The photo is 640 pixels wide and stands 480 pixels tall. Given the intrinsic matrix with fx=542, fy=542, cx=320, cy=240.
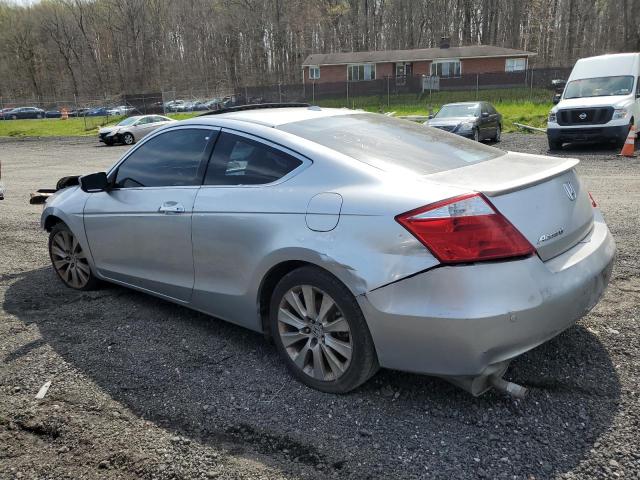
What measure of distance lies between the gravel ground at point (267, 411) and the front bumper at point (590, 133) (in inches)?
466

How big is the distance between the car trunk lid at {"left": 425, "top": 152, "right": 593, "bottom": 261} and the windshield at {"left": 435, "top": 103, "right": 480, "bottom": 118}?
14.9 meters

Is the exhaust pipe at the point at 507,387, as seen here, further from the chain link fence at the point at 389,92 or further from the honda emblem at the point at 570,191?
the chain link fence at the point at 389,92

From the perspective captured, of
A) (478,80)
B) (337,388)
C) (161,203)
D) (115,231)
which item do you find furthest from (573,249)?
(478,80)

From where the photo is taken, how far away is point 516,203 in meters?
2.71

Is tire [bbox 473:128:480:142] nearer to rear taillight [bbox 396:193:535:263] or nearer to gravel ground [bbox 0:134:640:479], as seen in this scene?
gravel ground [bbox 0:134:640:479]

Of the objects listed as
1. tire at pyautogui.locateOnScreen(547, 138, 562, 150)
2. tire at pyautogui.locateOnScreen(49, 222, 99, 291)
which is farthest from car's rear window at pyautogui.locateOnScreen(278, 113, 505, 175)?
tire at pyautogui.locateOnScreen(547, 138, 562, 150)

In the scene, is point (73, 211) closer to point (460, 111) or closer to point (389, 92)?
point (460, 111)

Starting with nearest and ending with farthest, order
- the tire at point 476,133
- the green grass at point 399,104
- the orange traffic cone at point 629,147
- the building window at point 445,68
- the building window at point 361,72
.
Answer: the orange traffic cone at point 629,147 < the tire at point 476,133 < the green grass at point 399,104 < the building window at point 445,68 < the building window at point 361,72

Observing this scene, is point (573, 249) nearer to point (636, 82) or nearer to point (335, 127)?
point (335, 127)

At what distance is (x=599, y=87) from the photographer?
15641 millimetres

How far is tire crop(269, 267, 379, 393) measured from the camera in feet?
9.39

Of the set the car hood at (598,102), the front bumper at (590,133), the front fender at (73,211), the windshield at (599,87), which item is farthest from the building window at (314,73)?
the front fender at (73,211)

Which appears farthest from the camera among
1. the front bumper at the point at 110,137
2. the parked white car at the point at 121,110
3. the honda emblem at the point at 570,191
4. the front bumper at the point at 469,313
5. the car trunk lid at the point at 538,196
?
the parked white car at the point at 121,110

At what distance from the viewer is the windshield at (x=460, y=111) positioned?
689 inches
